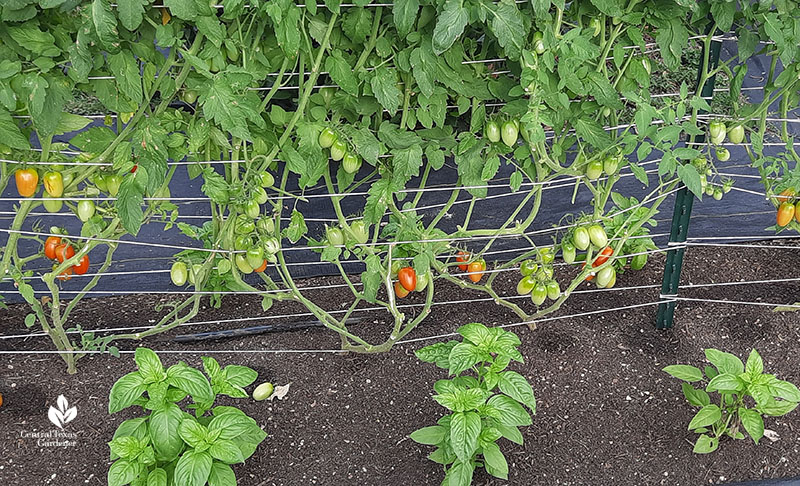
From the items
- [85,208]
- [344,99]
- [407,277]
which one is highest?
[344,99]

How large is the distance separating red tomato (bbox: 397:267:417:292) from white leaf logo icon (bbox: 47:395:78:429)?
1.12 m

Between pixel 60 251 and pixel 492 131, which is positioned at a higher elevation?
pixel 492 131

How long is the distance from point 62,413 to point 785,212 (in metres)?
2.39

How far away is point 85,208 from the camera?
2148 millimetres

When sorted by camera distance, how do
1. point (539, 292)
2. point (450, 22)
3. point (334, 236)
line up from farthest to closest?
point (539, 292) < point (334, 236) < point (450, 22)

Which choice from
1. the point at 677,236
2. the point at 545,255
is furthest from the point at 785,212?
the point at 545,255

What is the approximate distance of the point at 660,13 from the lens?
6.55 ft

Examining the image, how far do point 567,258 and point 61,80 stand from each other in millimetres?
1510

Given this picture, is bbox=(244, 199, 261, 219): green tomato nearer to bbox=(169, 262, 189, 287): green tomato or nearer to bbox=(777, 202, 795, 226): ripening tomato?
bbox=(169, 262, 189, 287): green tomato

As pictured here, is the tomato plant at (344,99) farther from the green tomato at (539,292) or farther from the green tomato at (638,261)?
the green tomato at (638,261)

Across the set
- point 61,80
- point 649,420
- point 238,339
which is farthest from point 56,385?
point 649,420

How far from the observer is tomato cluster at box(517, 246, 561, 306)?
2.37m

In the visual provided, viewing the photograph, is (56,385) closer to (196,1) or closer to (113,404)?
(113,404)

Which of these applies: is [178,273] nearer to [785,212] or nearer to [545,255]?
[545,255]
